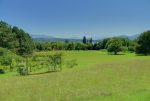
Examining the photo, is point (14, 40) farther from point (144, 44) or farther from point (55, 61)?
point (55, 61)

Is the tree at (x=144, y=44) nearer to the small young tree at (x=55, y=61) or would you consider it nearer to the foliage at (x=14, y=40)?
the foliage at (x=14, y=40)

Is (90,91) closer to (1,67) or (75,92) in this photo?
(75,92)

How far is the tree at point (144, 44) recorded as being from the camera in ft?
311

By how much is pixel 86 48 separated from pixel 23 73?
125588mm

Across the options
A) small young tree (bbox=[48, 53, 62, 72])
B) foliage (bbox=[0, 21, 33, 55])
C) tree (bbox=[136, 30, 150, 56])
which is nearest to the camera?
small young tree (bbox=[48, 53, 62, 72])

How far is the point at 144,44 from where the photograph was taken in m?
→ 95.1

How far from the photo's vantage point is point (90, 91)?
57.9 ft

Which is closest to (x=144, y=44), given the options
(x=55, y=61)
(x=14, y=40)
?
(x=14, y=40)

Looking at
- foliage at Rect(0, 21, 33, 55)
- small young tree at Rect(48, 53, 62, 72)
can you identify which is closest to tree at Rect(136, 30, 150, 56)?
foliage at Rect(0, 21, 33, 55)

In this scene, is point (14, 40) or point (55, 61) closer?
point (55, 61)

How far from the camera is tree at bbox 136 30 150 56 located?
3732 inches

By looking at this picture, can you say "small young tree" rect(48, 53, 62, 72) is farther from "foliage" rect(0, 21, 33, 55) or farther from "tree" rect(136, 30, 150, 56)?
"tree" rect(136, 30, 150, 56)

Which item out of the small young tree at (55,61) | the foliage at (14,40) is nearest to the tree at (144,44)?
the foliage at (14,40)

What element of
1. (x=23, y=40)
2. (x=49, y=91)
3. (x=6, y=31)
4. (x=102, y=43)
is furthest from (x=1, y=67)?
(x=102, y=43)
